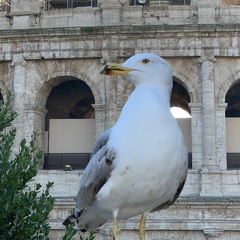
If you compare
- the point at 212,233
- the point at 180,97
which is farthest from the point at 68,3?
the point at 212,233

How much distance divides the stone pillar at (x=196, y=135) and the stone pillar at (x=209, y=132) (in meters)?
0.11

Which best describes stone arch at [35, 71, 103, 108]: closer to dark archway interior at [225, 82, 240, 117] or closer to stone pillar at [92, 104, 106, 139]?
stone pillar at [92, 104, 106, 139]

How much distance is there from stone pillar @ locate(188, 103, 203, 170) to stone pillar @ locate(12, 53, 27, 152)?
168 inches

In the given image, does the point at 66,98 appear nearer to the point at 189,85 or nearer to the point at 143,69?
the point at 189,85

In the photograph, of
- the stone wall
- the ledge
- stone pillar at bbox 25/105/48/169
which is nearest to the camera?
the stone wall

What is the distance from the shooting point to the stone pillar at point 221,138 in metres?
15.7

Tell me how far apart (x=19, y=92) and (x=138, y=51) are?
127 inches

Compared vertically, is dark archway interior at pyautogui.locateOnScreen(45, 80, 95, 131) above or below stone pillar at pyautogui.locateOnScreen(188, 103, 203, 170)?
above

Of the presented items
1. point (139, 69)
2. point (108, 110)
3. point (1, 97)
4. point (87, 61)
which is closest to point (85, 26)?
point (87, 61)

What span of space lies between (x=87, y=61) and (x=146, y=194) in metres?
12.9

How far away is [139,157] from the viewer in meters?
3.72

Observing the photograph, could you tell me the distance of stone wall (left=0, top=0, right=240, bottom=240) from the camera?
50.6 ft

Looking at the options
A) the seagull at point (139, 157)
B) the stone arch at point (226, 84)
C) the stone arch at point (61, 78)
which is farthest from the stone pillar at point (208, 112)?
the seagull at point (139, 157)

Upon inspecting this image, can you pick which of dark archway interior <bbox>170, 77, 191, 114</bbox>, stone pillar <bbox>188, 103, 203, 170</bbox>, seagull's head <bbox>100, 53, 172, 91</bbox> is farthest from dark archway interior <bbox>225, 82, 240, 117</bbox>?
seagull's head <bbox>100, 53, 172, 91</bbox>
